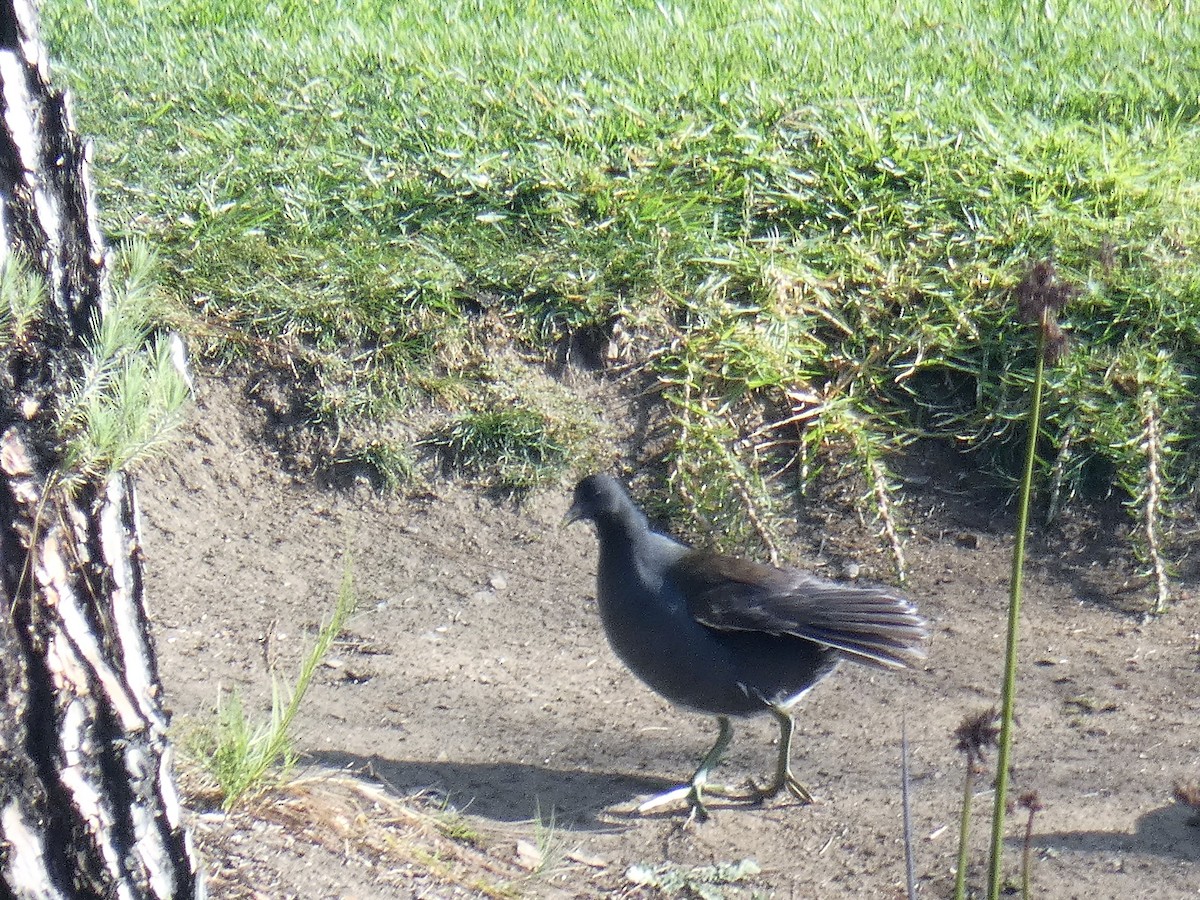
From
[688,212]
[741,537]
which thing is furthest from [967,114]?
[741,537]

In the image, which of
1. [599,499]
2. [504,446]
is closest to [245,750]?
[599,499]

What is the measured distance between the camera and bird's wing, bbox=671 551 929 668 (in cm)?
336

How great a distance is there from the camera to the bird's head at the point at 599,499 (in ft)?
12.2

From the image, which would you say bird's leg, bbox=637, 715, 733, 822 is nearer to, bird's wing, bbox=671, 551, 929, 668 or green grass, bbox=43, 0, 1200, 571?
bird's wing, bbox=671, 551, 929, 668

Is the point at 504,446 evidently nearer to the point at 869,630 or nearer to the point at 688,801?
the point at 688,801

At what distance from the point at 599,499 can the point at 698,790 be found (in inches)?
32.6

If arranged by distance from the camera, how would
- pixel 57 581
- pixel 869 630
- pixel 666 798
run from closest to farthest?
pixel 57 581
pixel 869 630
pixel 666 798

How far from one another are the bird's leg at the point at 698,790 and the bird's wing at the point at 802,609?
12.4 inches

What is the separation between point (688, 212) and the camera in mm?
5145

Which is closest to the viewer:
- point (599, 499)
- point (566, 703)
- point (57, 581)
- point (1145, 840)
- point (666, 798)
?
point (57, 581)

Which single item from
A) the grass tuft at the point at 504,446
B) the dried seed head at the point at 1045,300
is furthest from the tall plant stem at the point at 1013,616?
the grass tuft at the point at 504,446

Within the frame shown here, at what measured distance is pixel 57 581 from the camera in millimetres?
2068

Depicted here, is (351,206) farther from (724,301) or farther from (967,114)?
(967,114)

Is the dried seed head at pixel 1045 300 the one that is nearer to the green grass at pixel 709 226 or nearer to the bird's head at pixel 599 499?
the bird's head at pixel 599 499
